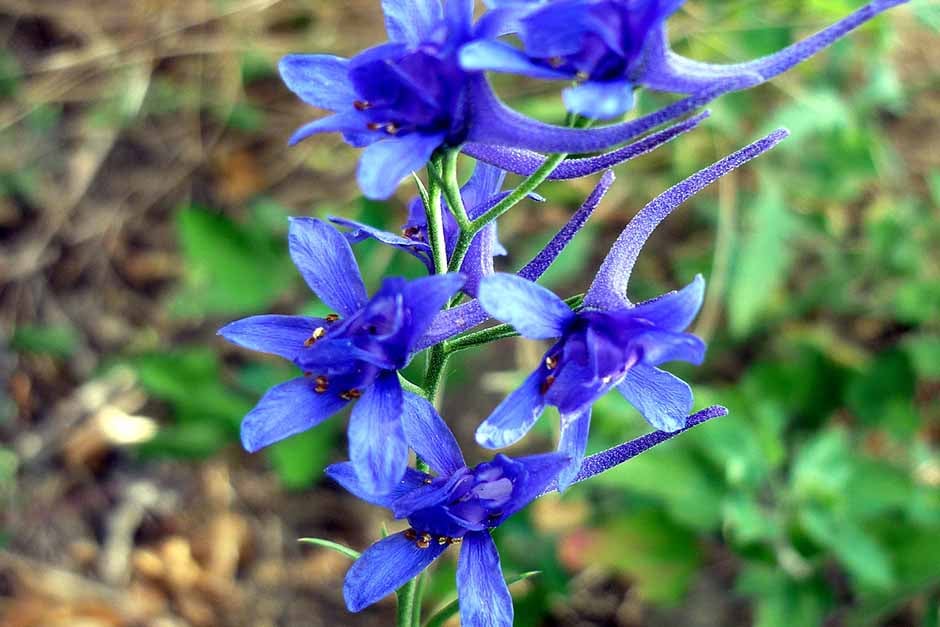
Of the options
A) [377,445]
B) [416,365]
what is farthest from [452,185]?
[416,365]

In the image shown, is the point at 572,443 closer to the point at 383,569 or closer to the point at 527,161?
the point at 383,569

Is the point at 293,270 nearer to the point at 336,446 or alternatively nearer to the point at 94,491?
the point at 336,446

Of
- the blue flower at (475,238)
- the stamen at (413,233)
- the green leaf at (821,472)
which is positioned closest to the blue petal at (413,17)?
the blue flower at (475,238)

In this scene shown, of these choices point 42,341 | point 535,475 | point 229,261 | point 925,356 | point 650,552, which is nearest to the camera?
point 535,475

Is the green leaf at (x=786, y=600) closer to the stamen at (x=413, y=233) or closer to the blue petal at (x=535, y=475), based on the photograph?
the blue petal at (x=535, y=475)

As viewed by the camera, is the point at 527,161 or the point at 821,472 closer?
the point at 527,161

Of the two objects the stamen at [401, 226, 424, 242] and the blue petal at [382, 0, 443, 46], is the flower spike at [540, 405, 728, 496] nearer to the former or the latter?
the stamen at [401, 226, 424, 242]

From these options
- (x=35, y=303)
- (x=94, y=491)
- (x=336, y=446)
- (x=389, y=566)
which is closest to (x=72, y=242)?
(x=35, y=303)
